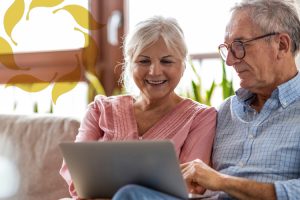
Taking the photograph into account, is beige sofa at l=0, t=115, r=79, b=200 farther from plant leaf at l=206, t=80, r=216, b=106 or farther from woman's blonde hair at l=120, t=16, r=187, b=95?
plant leaf at l=206, t=80, r=216, b=106

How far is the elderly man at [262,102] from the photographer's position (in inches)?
75.7

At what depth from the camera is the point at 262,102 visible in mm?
2133

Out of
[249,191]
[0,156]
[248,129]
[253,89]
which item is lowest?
[0,156]

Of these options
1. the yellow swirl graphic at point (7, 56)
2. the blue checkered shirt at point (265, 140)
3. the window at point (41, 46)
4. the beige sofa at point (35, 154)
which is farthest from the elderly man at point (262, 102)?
the yellow swirl graphic at point (7, 56)

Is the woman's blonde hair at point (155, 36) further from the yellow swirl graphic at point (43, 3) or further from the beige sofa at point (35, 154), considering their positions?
the yellow swirl graphic at point (43, 3)

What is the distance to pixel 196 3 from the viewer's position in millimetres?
3799

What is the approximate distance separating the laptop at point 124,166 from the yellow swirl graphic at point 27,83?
2.34 meters

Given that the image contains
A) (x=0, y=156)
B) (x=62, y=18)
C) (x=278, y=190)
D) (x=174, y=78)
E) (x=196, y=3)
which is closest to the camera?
(x=278, y=190)

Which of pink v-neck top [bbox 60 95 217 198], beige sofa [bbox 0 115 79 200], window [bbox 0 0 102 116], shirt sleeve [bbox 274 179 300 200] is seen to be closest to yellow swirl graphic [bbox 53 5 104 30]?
window [bbox 0 0 102 116]

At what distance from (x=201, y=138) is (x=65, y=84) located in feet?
6.74

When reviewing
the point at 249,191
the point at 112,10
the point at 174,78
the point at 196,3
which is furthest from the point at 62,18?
the point at 249,191

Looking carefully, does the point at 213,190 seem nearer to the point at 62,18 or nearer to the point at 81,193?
the point at 81,193

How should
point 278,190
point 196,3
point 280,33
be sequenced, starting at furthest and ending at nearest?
point 196,3 < point 280,33 < point 278,190

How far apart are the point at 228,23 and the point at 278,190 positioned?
2.12ft
